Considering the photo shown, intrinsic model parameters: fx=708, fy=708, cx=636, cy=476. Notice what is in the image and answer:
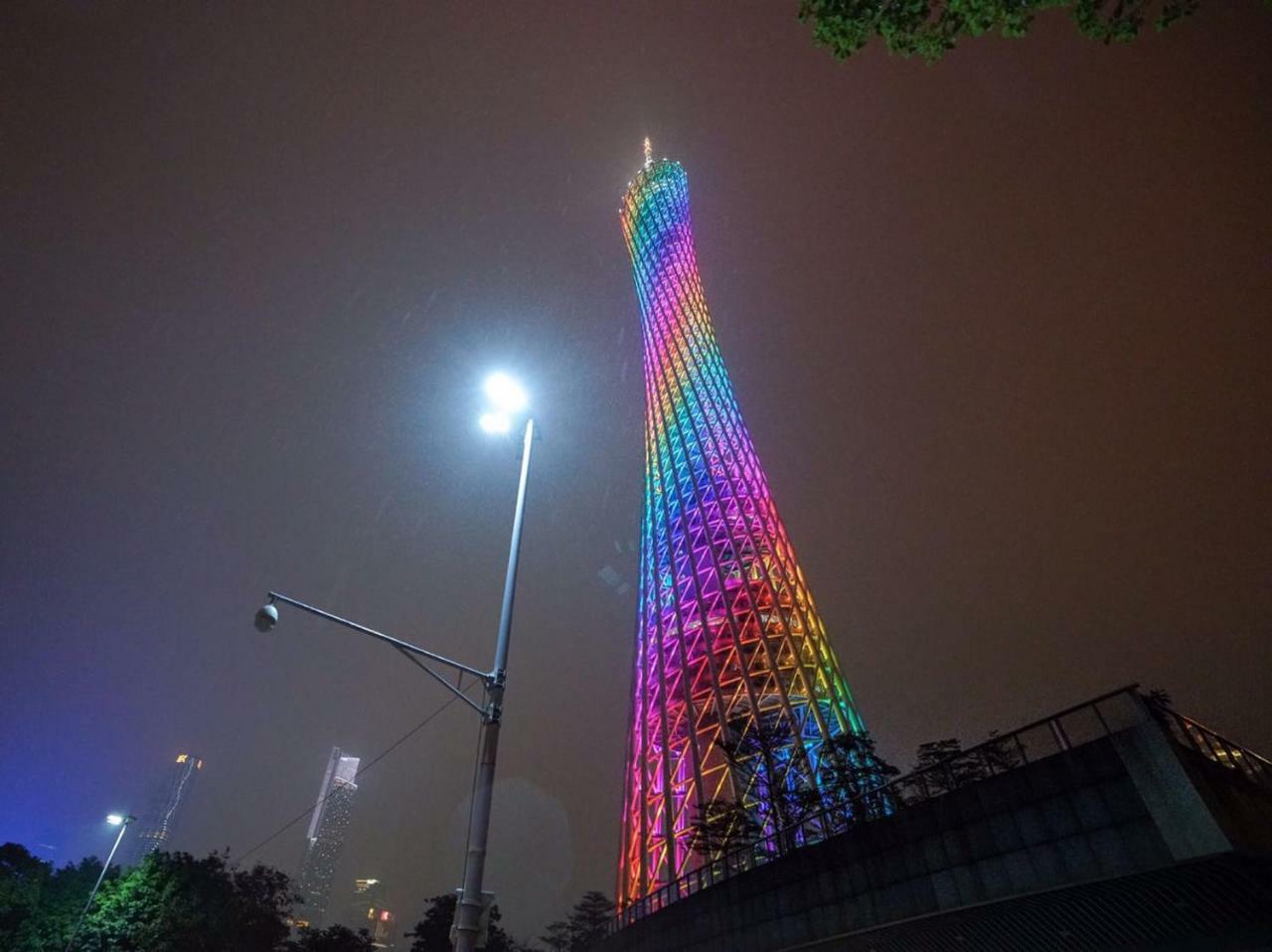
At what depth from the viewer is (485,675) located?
→ 8.84m

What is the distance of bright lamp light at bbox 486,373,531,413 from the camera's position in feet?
34.1

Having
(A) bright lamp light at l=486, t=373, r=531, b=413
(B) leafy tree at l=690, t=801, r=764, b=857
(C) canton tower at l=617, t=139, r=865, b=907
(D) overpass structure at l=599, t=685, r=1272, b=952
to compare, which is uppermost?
(C) canton tower at l=617, t=139, r=865, b=907

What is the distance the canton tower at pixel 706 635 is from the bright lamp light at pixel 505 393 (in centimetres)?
1695

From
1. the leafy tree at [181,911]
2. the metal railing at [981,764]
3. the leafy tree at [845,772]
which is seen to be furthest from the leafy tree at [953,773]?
the leafy tree at [181,911]

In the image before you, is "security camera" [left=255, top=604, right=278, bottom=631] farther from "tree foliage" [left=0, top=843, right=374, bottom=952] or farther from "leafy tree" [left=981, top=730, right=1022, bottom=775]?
"tree foliage" [left=0, top=843, right=374, bottom=952]

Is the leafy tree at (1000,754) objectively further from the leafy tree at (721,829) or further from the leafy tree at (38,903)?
the leafy tree at (38,903)

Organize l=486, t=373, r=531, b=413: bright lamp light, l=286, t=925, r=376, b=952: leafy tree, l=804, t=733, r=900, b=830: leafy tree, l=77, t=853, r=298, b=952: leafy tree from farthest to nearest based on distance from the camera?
l=286, t=925, r=376, b=952: leafy tree < l=77, t=853, r=298, b=952: leafy tree < l=804, t=733, r=900, b=830: leafy tree < l=486, t=373, r=531, b=413: bright lamp light

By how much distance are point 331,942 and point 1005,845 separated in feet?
152

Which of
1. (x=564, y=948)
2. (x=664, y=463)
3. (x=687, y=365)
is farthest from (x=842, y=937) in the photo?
(x=564, y=948)

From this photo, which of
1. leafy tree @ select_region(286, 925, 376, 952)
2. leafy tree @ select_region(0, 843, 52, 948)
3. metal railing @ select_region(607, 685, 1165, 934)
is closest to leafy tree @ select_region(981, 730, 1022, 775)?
metal railing @ select_region(607, 685, 1165, 934)

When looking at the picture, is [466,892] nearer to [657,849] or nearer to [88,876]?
[657,849]

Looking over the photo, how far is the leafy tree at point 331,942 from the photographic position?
42188 mm

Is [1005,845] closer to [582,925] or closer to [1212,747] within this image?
[1212,747]

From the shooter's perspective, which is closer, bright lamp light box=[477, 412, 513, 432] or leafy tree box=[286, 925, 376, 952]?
bright lamp light box=[477, 412, 513, 432]
